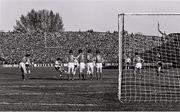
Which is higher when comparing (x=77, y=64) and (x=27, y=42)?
(x=27, y=42)

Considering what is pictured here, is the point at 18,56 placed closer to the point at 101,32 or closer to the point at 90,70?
the point at 101,32

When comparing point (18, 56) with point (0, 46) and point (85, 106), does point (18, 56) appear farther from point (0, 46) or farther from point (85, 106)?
point (85, 106)

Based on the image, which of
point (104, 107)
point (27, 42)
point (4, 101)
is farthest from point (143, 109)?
point (27, 42)

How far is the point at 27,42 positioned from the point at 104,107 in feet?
231

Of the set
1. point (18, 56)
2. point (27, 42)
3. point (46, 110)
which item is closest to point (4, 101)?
point (46, 110)

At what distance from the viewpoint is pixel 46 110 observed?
10.4m

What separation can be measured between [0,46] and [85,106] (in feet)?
220

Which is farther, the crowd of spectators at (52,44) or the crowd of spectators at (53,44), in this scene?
the crowd of spectators at (52,44)

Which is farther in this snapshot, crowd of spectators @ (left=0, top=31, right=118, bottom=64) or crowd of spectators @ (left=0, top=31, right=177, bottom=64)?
crowd of spectators @ (left=0, top=31, right=118, bottom=64)

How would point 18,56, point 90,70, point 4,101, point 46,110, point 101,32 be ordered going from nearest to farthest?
point 46,110 → point 4,101 → point 90,70 → point 18,56 → point 101,32

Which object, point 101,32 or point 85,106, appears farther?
point 101,32

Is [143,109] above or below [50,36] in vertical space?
below

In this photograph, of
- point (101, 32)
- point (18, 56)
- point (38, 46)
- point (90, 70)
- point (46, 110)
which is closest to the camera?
point (46, 110)

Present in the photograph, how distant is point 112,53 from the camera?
7575 cm
